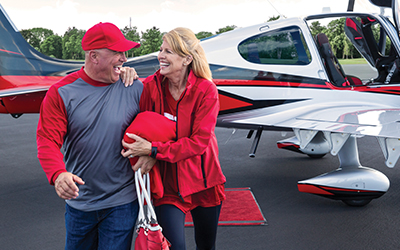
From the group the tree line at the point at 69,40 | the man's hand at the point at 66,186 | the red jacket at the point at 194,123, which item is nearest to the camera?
the man's hand at the point at 66,186

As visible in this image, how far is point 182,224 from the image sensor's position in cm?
200

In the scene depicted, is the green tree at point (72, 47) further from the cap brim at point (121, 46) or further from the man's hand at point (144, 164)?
the man's hand at point (144, 164)

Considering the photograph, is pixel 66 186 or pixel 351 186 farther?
pixel 351 186

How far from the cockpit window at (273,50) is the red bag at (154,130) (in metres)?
3.05

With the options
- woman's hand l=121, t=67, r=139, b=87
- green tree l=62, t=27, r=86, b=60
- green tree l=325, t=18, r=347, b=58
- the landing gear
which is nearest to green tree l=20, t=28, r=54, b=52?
green tree l=62, t=27, r=86, b=60

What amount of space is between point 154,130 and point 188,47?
1.71ft

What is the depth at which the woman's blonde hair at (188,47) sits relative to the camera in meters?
1.93

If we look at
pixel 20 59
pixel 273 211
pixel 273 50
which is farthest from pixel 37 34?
pixel 273 211

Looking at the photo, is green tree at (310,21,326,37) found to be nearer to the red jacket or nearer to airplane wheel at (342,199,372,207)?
airplane wheel at (342,199,372,207)

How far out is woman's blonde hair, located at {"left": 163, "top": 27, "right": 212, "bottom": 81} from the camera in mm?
1928

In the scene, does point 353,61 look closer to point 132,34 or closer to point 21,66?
point 21,66

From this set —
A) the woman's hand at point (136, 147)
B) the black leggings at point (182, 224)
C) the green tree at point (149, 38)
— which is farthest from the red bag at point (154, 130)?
the green tree at point (149, 38)

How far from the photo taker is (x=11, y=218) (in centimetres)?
405

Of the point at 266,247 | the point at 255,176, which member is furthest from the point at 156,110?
the point at 255,176
